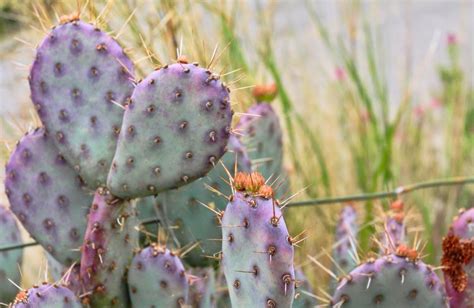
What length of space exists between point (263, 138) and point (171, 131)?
562 millimetres

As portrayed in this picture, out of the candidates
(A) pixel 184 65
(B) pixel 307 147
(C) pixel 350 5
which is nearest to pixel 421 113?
(C) pixel 350 5

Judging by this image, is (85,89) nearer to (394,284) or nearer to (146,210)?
(146,210)

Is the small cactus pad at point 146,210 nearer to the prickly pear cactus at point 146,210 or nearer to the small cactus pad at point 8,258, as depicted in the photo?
the prickly pear cactus at point 146,210

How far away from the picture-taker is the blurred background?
2760mm

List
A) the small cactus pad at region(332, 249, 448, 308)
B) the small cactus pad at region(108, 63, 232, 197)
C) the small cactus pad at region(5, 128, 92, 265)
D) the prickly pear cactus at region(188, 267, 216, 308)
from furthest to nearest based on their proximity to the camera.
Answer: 1. the prickly pear cactus at region(188, 267, 216, 308)
2. the small cactus pad at region(5, 128, 92, 265)
3. the small cactus pad at region(332, 249, 448, 308)
4. the small cactus pad at region(108, 63, 232, 197)

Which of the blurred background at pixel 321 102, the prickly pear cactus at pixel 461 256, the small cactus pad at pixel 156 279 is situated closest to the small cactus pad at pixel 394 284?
the prickly pear cactus at pixel 461 256

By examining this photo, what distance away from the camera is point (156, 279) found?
1970mm

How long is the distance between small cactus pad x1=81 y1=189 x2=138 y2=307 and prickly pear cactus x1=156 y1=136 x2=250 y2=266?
6.1 inches

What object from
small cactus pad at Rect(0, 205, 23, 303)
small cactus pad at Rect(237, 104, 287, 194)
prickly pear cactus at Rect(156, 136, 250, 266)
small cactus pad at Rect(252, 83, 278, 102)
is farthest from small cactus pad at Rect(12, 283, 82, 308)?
small cactus pad at Rect(252, 83, 278, 102)

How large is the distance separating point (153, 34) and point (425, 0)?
195 inches

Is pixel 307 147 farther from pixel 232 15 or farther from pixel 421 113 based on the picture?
pixel 421 113

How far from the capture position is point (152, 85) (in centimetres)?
179

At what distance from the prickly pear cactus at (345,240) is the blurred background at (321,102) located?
0.04m

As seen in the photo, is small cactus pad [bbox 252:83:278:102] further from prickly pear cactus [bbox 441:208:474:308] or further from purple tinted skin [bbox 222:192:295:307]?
purple tinted skin [bbox 222:192:295:307]
